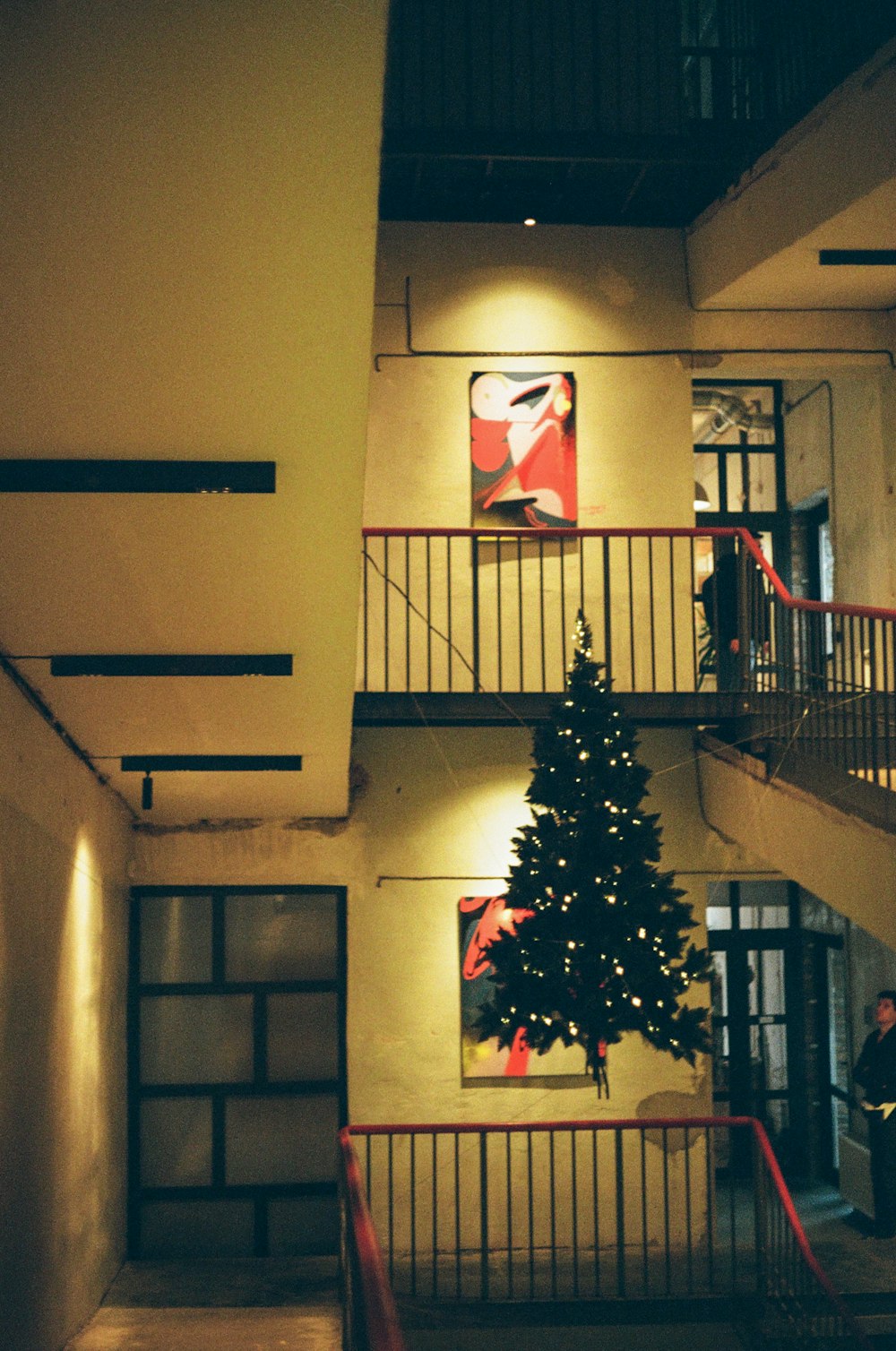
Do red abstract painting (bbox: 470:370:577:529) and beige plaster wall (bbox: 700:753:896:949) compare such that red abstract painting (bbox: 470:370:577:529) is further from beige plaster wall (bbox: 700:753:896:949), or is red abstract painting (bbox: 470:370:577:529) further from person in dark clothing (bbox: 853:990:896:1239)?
person in dark clothing (bbox: 853:990:896:1239)

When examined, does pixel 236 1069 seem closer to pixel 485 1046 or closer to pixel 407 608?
pixel 485 1046

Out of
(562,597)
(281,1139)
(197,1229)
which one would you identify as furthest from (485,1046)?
(562,597)

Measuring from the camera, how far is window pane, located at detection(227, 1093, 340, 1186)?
10109 millimetres

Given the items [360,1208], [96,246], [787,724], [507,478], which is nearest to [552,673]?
[507,478]

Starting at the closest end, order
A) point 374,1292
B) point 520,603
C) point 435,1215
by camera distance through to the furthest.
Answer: point 374,1292
point 435,1215
point 520,603

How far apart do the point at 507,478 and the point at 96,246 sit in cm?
772

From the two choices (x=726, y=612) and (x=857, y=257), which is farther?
(x=726, y=612)

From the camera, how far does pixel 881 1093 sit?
9414 millimetres

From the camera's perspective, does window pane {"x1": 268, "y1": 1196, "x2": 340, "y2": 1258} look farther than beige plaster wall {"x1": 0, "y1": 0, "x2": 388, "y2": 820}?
Answer: Yes

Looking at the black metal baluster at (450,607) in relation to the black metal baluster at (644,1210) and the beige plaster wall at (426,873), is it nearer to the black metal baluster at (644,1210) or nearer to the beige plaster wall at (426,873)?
the beige plaster wall at (426,873)

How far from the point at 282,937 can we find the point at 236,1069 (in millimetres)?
1010

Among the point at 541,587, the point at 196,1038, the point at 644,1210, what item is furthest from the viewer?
the point at 196,1038

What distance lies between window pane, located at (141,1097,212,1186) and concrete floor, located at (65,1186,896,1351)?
0.58 m

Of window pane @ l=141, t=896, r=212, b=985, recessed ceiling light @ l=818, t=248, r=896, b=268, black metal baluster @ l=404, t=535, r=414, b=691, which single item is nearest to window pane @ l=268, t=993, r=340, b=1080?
window pane @ l=141, t=896, r=212, b=985
